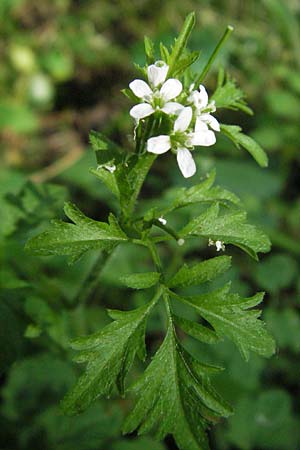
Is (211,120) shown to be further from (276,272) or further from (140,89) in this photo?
(276,272)

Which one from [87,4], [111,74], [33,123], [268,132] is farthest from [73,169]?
[87,4]

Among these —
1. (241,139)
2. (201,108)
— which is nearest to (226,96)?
(241,139)

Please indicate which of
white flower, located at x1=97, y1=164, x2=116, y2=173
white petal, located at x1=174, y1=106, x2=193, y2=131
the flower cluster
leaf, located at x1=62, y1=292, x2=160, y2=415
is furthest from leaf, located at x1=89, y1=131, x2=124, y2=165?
leaf, located at x1=62, y1=292, x2=160, y2=415

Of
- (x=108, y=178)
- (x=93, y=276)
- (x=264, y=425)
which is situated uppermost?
(x=108, y=178)

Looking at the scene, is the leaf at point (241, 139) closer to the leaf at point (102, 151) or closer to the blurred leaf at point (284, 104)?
the leaf at point (102, 151)

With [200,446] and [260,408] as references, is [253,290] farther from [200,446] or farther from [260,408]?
[200,446]
